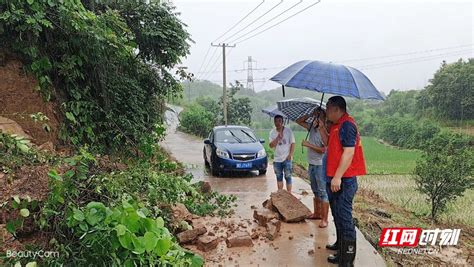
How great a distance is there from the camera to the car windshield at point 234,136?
963cm

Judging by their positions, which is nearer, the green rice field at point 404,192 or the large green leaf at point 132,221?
the large green leaf at point 132,221

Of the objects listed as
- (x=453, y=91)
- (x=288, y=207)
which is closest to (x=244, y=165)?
(x=288, y=207)

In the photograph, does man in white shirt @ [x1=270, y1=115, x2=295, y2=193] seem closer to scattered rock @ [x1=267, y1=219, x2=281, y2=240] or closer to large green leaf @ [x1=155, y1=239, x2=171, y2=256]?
scattered rock @ [x1=267, y1=219, x2=281, y2=240]

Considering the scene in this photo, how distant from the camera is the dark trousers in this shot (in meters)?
3.52

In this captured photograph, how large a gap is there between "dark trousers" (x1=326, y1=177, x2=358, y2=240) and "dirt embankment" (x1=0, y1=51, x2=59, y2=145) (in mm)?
4078

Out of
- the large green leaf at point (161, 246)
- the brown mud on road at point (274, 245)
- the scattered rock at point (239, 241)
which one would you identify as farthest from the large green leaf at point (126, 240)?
the scattered rock at point (239, 241)

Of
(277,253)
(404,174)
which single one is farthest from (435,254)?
(404,174)

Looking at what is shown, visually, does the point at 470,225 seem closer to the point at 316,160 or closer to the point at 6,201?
the point at 316,160

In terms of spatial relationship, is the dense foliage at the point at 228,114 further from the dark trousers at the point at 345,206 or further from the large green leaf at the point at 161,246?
→ the large green leaf at the point at 161,246

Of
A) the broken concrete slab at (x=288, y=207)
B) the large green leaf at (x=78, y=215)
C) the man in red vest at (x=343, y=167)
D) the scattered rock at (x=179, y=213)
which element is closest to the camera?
the large green leaf at (x=78, y=215)

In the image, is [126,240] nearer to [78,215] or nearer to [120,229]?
[120,229]

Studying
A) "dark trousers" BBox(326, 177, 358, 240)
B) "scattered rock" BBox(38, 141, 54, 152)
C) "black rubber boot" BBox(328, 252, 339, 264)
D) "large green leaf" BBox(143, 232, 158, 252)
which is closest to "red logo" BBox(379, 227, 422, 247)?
"black rubber boot" BBox(328, 252, 339, 264)

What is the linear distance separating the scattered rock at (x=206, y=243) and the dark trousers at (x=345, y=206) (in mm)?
1617

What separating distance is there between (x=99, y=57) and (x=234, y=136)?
194 inches
